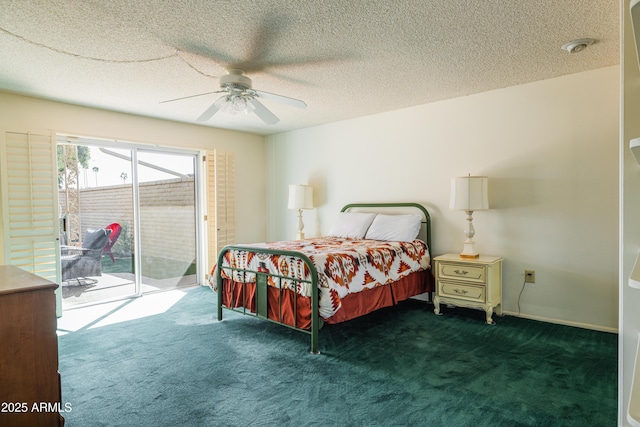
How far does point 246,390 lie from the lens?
228 cm

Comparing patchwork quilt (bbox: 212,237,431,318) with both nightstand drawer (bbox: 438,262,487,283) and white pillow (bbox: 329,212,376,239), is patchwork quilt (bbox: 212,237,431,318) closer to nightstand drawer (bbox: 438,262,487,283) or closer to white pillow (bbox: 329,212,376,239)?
nightstand drawer (bbox: 438,262,487,283)

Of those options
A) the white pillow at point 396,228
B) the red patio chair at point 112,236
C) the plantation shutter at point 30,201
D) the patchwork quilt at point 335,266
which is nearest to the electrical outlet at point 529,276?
the patchwork quilt at point 335,266

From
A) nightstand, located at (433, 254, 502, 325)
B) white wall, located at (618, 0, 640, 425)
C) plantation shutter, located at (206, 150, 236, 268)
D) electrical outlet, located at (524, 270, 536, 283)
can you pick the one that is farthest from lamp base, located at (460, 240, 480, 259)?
plantation shutter, located at (206, 150, 236, 268)

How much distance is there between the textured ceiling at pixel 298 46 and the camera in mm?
2213

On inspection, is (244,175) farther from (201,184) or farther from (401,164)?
(401,164)

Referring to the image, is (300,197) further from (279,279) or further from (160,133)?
(279,279)

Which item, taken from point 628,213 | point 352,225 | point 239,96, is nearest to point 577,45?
point 628,213

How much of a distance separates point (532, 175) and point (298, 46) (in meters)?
2.53

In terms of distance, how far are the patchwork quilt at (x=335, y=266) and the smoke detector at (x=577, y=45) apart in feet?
7.00

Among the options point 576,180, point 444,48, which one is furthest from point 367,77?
point 576,180

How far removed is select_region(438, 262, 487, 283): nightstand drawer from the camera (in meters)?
3.47

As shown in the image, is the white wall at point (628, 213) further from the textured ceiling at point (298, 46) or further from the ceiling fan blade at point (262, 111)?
the ceiling fan blade at point (262, 111)

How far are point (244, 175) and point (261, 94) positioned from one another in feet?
9.61

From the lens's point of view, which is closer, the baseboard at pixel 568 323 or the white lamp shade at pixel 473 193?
the baseboard at pixel 568 323
